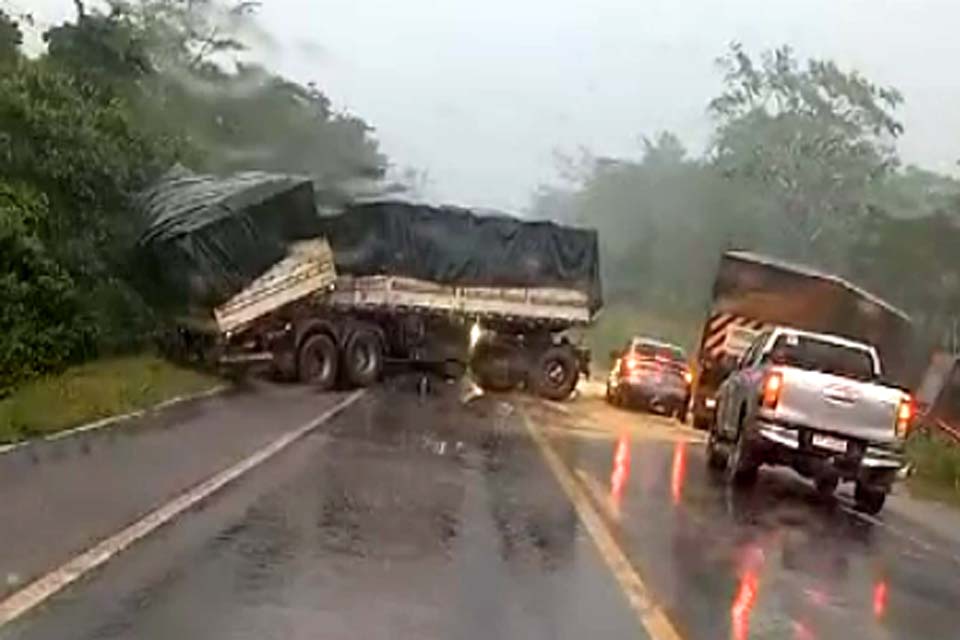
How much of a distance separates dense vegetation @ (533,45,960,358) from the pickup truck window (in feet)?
117

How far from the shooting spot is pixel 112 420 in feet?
68.5

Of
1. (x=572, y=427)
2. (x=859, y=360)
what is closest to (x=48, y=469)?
(x=859, y=360)

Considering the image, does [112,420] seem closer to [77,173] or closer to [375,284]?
[77,173]

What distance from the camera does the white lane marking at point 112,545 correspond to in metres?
9.34

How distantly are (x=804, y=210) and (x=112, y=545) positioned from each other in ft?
225

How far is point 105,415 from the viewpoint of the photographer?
2150 cm

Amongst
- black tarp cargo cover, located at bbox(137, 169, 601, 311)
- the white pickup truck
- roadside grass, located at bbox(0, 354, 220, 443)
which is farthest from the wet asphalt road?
black tarp cargo cover, located at bbox(137, 169, 601, 311)

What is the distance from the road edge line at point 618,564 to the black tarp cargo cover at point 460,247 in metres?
15.3

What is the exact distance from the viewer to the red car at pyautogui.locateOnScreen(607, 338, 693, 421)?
40500mm

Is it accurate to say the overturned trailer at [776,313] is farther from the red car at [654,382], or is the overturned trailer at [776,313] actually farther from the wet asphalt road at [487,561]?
the wet asphalt road at [487,561]

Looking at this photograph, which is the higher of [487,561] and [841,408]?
[841,408]

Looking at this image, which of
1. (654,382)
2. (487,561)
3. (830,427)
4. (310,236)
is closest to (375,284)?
(310,236)

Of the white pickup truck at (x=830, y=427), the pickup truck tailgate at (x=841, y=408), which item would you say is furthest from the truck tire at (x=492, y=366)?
the pickup truck tailgate at (x=841, y=408)

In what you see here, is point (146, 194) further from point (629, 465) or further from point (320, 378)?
point (629, 465)
